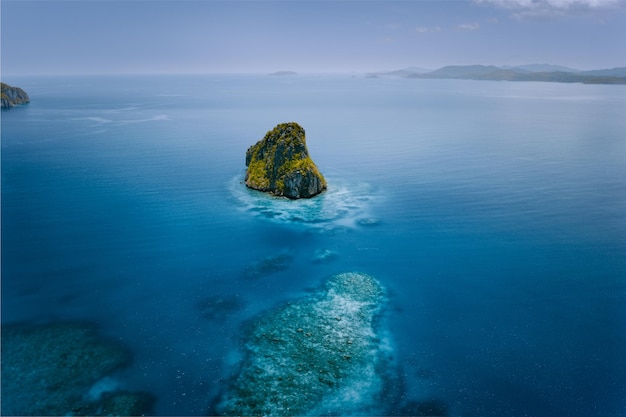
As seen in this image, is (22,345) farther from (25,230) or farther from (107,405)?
(25,230)

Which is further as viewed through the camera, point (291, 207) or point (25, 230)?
point (291, 207)

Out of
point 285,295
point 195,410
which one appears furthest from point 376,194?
point 195,410

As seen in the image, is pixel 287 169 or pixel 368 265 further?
pixel 287 169

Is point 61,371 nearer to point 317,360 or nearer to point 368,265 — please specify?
point 317,360

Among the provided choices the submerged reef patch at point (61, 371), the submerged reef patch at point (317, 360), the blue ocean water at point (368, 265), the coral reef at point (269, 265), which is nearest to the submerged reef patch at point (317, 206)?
the blue ocean water at point (368, 265)

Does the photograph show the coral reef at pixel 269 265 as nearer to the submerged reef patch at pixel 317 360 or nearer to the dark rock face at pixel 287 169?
the submerged reef patch at pixel 317 360

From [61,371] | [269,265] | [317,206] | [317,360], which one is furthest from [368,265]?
[61,371]

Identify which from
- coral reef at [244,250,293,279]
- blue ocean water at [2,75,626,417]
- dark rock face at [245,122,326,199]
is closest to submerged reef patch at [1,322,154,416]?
blue ocean water at [2,75,626,417]
